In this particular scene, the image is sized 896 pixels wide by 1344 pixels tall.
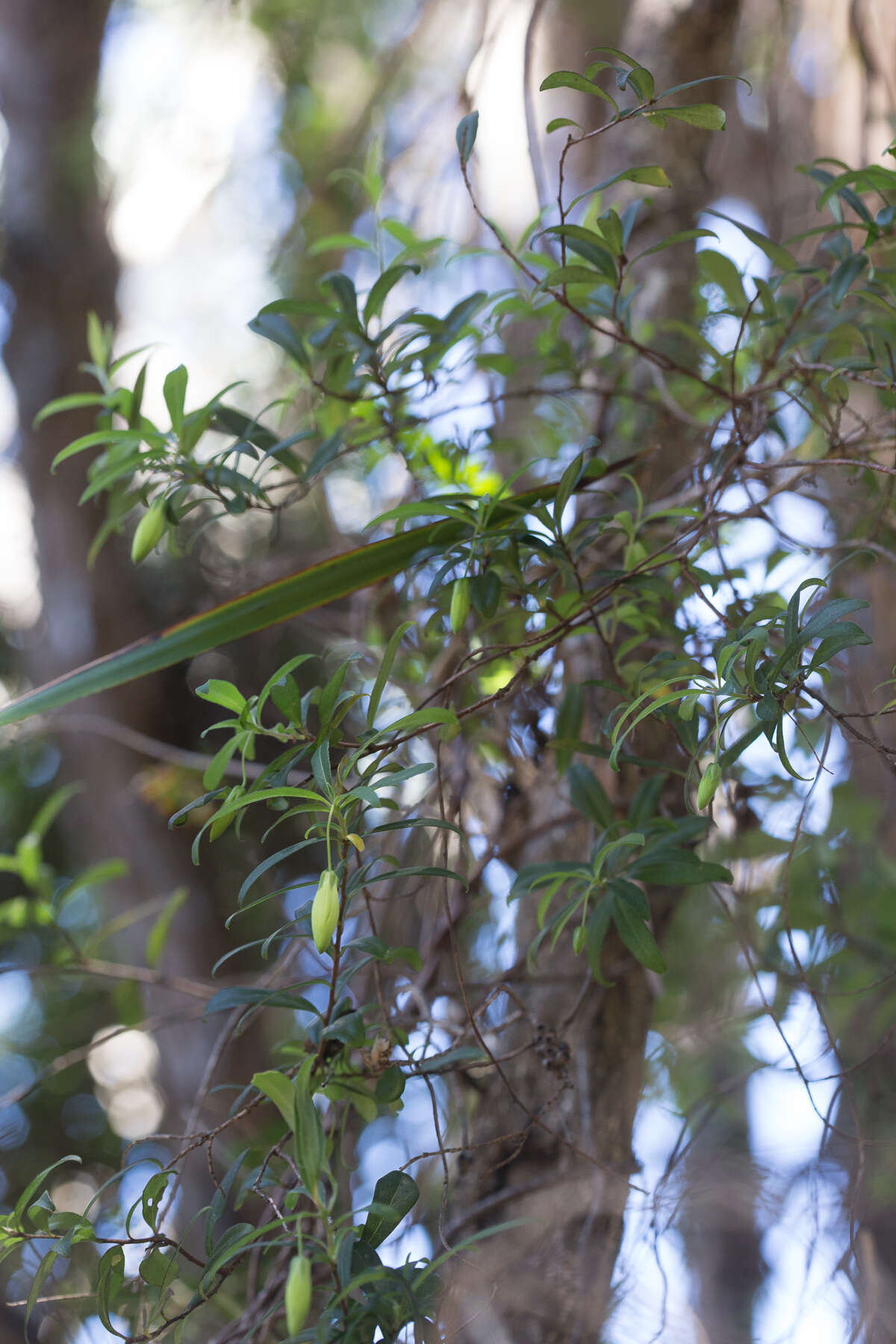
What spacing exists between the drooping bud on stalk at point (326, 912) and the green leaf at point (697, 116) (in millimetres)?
395

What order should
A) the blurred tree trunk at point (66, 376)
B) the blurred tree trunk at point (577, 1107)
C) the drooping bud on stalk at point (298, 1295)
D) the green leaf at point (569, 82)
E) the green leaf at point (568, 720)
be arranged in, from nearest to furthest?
the drooping bud on stalk at point (298, 1295) → the green leaf at point (569, 82) → the blurred tree trunk at point (577, 1107) → the green leaf at point (568, 720) → the blurred tree trunk at point (66, 376)

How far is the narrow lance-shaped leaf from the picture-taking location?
0.54m

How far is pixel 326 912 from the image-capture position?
1.23 ft

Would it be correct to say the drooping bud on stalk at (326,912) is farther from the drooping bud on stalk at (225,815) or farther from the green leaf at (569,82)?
the green leaf at (569,82)

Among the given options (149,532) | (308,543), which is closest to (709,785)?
(149,532)

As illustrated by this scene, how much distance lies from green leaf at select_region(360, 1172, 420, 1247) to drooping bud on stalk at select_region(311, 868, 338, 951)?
0.12 meters

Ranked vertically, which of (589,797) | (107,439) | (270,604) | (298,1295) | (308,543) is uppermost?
(308,543)

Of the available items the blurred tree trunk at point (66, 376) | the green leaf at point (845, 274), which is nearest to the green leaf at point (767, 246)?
the green leaf at point (845, 274)

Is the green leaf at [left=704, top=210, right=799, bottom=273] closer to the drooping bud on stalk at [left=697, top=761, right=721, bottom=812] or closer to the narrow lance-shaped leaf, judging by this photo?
the narrow lance-shaped leaf

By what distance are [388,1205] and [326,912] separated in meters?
0.14

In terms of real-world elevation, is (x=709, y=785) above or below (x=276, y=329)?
below

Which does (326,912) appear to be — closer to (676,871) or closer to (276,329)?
(676,871)

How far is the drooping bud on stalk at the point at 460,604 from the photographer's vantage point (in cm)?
46

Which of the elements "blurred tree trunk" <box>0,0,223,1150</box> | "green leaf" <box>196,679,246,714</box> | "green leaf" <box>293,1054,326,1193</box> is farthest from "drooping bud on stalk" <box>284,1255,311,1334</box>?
"blurred tree trunk" <box>0,0,223,1150</box>
